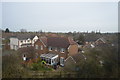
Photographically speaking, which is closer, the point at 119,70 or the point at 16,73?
the point at 119,70

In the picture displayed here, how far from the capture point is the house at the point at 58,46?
17.7 ft

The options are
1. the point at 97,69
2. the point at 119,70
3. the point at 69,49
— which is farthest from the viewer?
the point at 69,49

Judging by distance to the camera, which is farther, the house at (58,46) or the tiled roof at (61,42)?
the tiled roof at (61,42)

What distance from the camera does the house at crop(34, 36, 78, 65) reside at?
5.41 meters

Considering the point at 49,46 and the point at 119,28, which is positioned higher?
the point at 119,28

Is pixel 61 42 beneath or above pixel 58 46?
above

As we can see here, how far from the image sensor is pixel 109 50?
1.59m

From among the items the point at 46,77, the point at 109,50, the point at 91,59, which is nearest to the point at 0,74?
the point at 46,77

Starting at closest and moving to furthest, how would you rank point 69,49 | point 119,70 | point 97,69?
point 119,70 < point 97,69 < point 69,49

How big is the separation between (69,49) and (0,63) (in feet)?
12.8

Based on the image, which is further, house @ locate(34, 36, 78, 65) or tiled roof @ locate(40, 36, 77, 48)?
tiled roof @ locate(40, 36, 77, 48)

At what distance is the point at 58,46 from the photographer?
5.62 m

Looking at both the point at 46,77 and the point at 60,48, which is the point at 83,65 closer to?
the point at 46,77

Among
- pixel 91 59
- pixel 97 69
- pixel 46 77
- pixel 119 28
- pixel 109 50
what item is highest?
pixel 119 28
